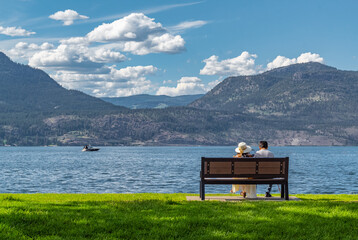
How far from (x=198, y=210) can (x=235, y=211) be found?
1.03 meters

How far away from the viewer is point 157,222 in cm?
1126

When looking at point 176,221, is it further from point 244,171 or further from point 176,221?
point 244,171

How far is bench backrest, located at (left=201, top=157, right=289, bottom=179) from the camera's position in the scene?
54.5 feet

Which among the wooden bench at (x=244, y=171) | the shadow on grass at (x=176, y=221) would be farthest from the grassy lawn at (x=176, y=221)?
the wooden bench at (x=244, y=171)

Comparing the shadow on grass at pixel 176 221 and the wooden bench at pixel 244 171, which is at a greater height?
the wooden bench at pixel 244 171

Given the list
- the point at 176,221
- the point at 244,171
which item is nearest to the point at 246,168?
the point at 244,171

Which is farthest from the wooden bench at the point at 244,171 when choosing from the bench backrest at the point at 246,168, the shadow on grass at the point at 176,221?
the shadow on grass at the point at 176,221

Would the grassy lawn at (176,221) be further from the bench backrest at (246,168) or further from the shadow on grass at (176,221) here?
the bench backrest at (246,168)

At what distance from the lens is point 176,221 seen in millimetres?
11445

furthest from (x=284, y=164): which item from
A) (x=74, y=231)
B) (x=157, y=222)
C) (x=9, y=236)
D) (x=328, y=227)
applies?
(x=9, y=236)

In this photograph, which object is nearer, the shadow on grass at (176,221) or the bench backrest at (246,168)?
the shadow on grass at (176,221)

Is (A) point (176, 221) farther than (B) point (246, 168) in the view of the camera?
No

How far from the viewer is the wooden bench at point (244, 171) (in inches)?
653

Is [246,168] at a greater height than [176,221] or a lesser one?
greater
